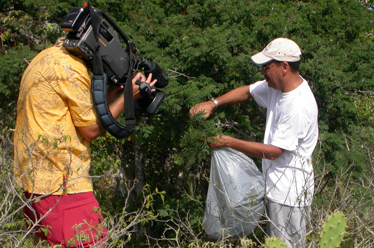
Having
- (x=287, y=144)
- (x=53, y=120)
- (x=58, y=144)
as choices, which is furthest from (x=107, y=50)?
(x=287, y=144)

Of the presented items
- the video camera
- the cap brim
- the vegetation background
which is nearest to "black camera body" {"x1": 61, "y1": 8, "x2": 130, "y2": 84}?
the video camera

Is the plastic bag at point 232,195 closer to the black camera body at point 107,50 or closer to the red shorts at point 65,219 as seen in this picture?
the black camera body at point 107,50

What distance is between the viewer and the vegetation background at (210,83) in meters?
3.38

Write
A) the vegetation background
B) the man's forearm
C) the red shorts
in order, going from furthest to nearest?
the vegetation background, the man's forearm, the red shorts

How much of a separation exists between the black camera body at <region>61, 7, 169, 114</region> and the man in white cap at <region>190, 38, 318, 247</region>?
29.2 inches

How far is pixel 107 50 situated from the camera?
246cm

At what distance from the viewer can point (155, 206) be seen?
13.3 feet

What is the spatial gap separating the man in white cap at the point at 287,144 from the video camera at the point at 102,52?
0.80m

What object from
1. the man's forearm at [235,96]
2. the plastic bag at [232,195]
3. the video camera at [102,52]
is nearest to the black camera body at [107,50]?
the video camera at [102,52]

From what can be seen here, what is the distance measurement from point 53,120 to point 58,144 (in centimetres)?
16

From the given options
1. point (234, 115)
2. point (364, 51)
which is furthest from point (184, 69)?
point (364, 51)

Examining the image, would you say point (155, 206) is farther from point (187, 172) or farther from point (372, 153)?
point (372, 153)

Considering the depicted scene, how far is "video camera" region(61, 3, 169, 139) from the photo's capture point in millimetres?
2305

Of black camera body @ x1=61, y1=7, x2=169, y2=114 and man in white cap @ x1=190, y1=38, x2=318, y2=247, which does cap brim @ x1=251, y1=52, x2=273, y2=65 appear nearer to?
man in white cap @ x1=190, y1=38, x2=318, y2=247
